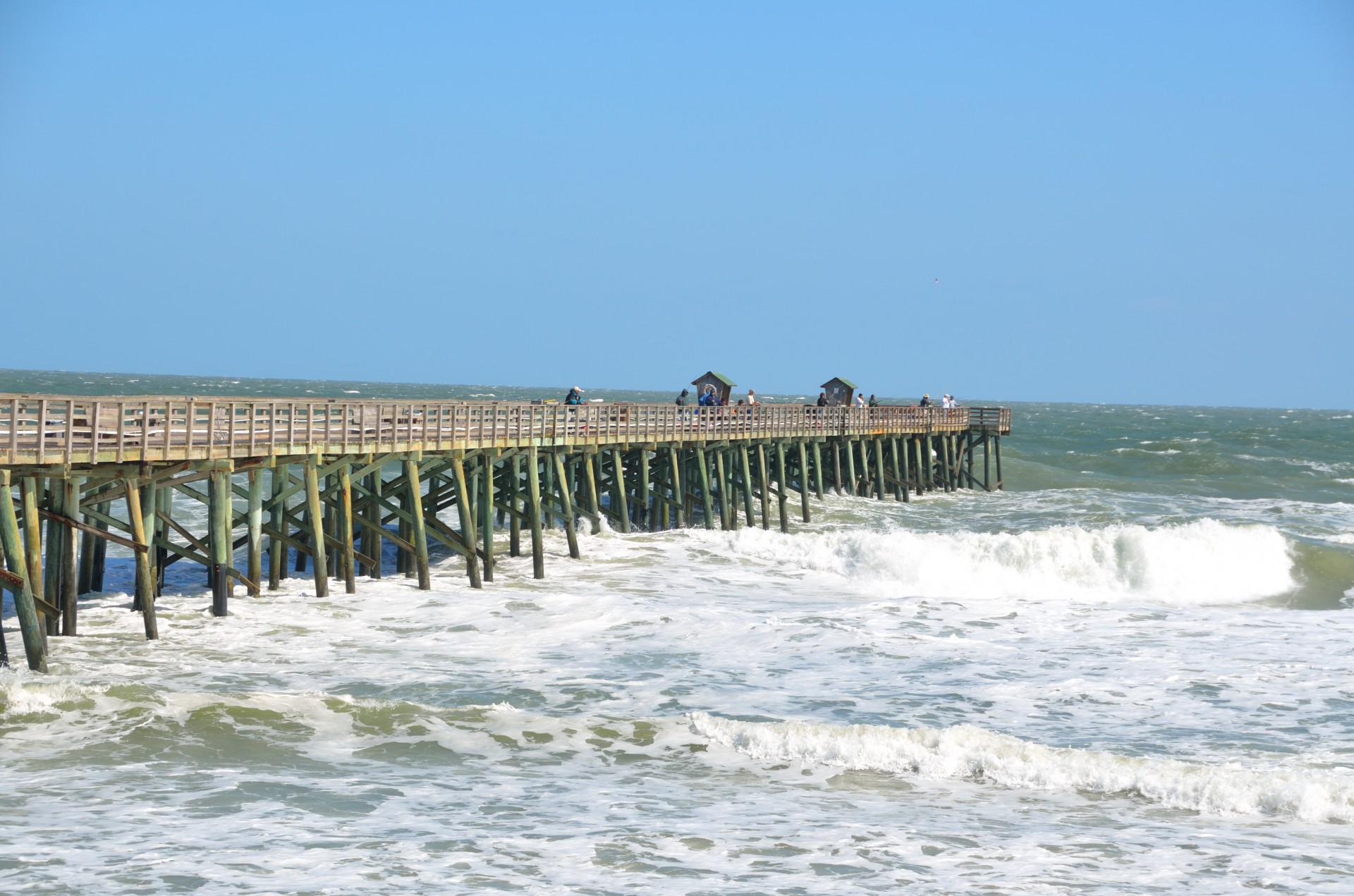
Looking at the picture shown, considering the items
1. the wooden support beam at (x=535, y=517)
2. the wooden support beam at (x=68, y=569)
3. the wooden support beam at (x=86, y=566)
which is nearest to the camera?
the wooden support beam at (x=68, y=569)

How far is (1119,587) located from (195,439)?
64.2ft

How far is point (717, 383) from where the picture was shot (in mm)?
41406

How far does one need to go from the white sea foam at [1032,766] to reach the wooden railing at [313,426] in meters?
8.66

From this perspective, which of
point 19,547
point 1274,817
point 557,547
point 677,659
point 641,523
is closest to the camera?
point 1274,817

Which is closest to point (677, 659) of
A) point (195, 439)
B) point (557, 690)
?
point (557, 690)

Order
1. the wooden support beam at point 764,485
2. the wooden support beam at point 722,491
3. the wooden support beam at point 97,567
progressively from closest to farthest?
Answer: 1. the wooden support beam at point 97,567
2. the wooden support beam at point 722,491
3. the wooden support beam at point 764,485

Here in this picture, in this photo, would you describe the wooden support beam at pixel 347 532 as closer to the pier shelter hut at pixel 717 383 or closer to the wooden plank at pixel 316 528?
the wooden plank at pixel 316 528

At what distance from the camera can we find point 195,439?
762 inches

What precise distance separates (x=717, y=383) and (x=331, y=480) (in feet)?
63.6

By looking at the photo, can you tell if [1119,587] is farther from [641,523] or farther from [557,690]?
[557,690]

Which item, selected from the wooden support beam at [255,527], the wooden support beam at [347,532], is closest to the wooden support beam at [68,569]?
the wooden support beam at [255,527]

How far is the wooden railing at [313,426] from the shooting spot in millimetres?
16969

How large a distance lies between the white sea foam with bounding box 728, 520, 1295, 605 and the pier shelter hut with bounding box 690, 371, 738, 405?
8991mm

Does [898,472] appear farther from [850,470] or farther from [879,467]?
[850,470]
